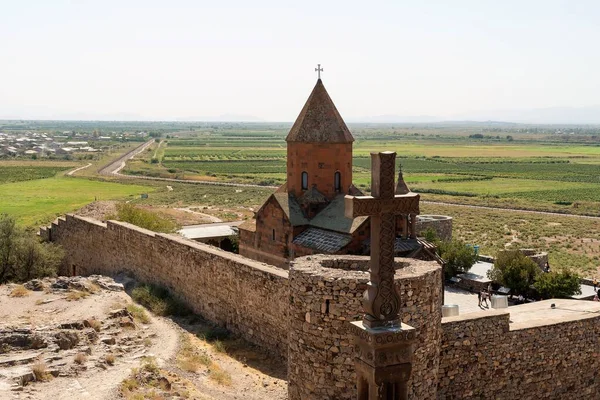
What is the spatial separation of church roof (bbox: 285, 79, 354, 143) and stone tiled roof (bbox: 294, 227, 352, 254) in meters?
2.56

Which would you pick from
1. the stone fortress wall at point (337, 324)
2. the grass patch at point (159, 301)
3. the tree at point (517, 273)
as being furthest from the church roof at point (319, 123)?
the stone fortress wall at point (337, 324)

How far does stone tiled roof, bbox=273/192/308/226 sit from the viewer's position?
671 inches

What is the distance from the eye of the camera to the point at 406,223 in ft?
52.2

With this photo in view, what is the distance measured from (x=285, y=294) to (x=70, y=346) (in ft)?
12.0

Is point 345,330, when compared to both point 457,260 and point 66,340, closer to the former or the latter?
point 66,340

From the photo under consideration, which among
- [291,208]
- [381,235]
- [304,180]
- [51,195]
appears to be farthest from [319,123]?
[51,195]

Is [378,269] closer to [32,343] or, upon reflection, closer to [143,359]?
[143,359]

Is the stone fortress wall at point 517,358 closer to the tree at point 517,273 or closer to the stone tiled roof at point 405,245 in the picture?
the stone tiled roof at point 405,245

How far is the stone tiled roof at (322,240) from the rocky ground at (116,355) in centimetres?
393

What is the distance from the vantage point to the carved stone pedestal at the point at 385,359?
4812 mm

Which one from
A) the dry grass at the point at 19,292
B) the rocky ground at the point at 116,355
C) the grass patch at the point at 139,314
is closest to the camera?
the rocky ground at the point at 116,355

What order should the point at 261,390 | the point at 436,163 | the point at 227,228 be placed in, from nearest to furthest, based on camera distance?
the point at 261,390 < the point at 227,228 < the point at 436,163

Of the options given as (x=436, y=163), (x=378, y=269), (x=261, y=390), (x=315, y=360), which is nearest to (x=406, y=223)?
(x=261, y=390)

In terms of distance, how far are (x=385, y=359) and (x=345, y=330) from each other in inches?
108
